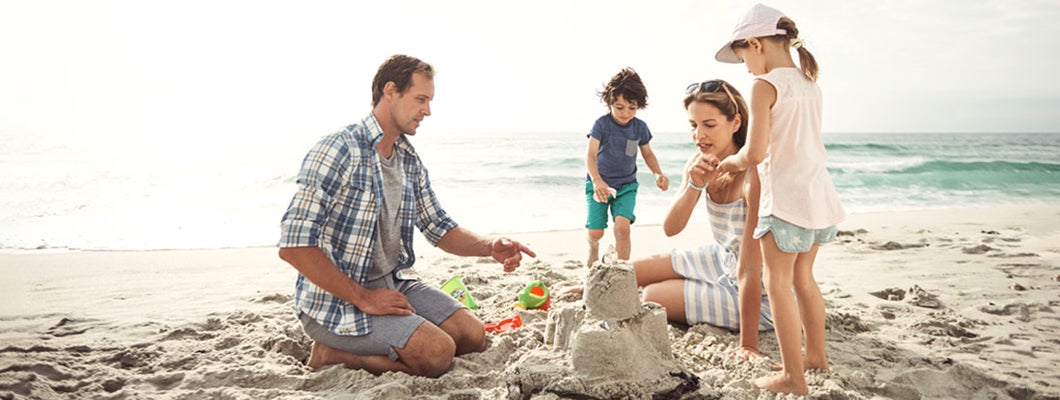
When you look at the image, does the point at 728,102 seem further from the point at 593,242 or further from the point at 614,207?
the point at 593,242

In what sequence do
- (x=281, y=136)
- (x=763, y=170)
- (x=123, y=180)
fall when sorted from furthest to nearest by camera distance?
1. (x=281, y=136)
2. (x=123, y=180)
3. (x=763, y=170)

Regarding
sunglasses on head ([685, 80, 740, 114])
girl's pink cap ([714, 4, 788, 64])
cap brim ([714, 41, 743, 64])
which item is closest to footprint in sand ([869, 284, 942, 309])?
sunglasses on head ([685, 80, 740, 114])

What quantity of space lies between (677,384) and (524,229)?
22.0ft

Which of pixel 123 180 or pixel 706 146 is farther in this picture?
pixel 123 180

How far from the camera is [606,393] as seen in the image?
221 centimetres

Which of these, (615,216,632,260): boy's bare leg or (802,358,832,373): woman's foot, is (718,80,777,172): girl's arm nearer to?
(802,358,832,373): woman's foot

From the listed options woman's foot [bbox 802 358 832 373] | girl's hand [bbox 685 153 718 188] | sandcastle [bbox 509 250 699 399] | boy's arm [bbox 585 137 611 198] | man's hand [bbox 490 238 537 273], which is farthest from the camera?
boy's arm [bbox 585 137 611 198]

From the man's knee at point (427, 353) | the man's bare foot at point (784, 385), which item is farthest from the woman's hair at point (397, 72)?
the man's bare foot at point (784, 385)

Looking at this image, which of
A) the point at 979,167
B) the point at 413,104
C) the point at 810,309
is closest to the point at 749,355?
the point at 810,309

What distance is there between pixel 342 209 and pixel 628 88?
9.47 ft

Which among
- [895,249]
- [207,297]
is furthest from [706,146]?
[895,249]

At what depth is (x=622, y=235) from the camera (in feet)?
17.1

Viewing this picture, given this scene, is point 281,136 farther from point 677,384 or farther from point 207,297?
point 677,384

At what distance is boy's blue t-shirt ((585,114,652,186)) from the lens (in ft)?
17.6
